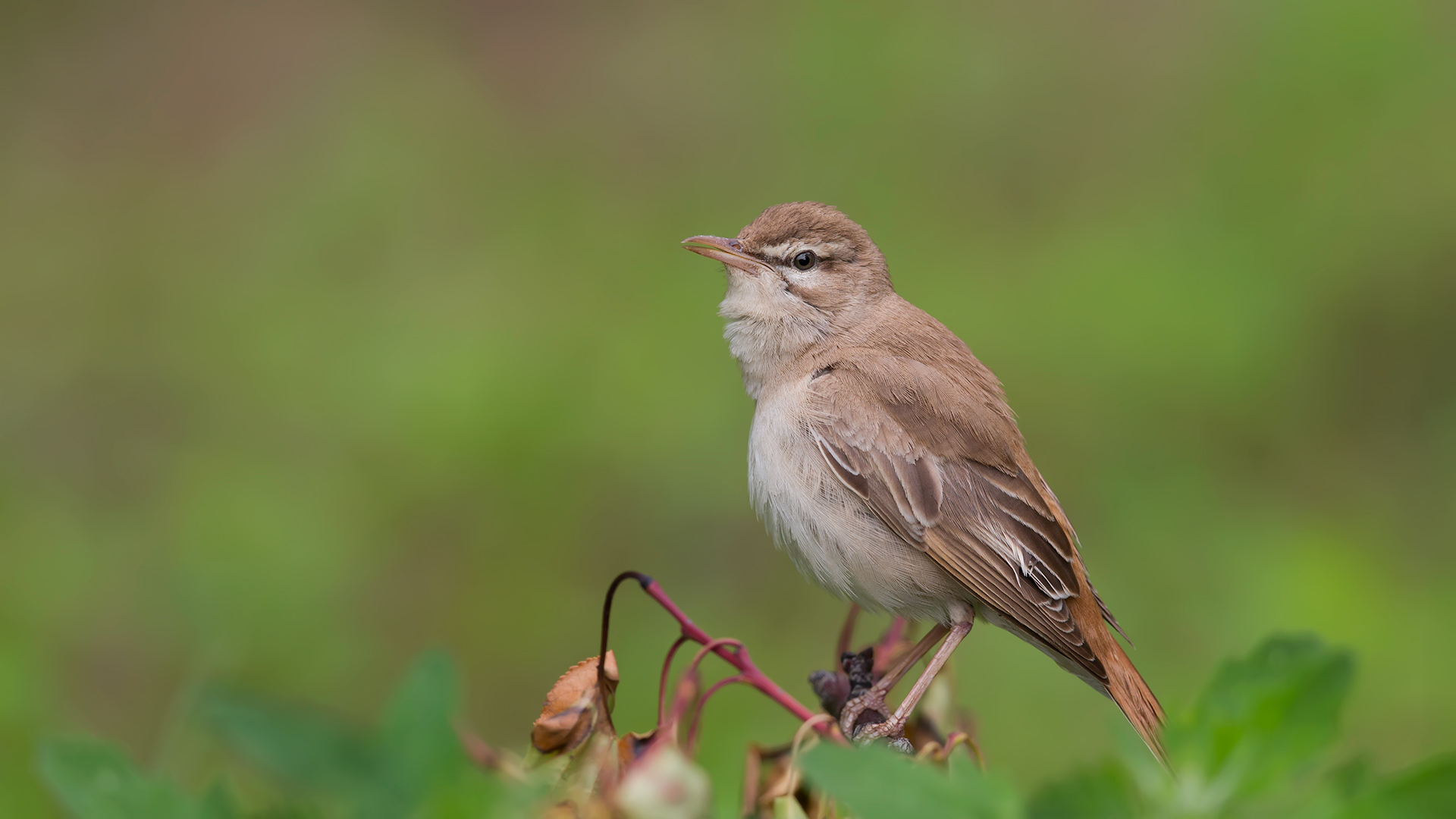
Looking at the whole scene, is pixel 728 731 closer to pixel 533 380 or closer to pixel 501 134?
pixel 533 380

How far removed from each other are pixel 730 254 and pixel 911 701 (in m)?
1.80

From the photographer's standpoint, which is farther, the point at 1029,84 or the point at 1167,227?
the point at 1029,84

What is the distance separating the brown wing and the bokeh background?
98 cm

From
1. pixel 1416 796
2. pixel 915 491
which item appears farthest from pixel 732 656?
pixel 915 491

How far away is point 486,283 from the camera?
7.07 meters

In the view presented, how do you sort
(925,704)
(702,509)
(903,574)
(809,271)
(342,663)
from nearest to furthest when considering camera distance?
(925,704) < (903,574) < (809,271) < (342,663) < (702,509)

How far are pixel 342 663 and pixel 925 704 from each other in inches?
132

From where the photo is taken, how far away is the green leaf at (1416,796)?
1.09 m

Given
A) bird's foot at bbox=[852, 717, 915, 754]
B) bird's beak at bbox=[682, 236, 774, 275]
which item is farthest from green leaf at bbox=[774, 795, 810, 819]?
bird's beak at bbox=[682, 236, 774, 275]

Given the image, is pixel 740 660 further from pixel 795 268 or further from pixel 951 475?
pixel 795 268

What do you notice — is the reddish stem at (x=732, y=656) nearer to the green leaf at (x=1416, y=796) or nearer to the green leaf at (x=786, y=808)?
the green leaf at (x=786, y=808)

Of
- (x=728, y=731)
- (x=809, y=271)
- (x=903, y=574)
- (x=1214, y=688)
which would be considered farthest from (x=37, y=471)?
(x=1214, y=688)

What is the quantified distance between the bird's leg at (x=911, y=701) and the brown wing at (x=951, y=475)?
11.6 inches

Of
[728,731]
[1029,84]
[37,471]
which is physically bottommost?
[37,471]
